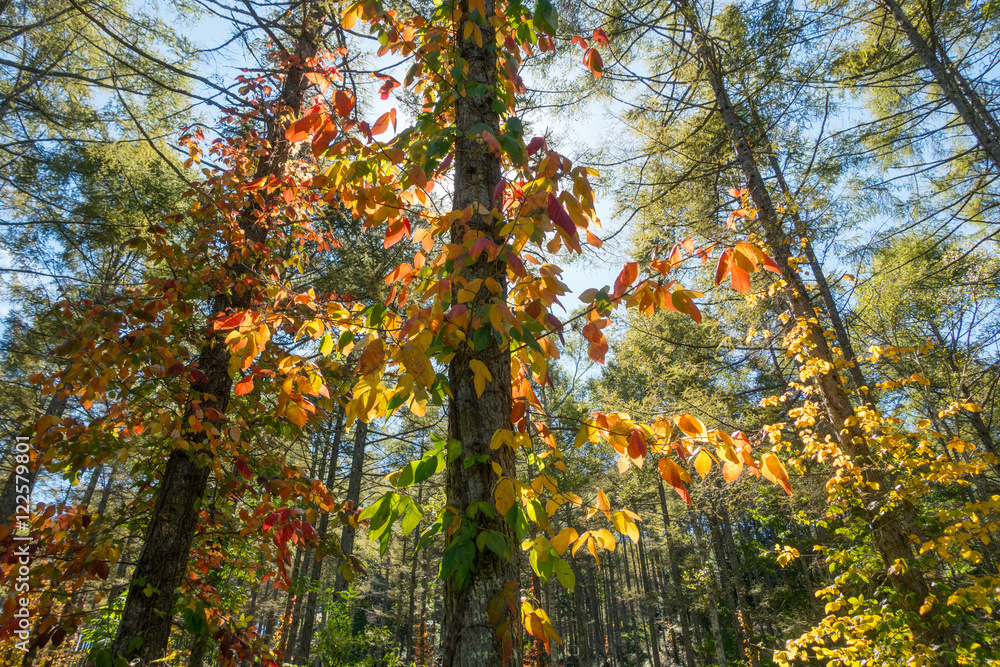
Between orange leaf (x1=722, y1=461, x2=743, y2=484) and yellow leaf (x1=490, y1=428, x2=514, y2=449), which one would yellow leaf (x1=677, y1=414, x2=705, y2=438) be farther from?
yellow leaf (x1=490, y1=428, x2=514, y2=449)

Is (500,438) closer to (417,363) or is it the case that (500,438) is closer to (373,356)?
(417,363)

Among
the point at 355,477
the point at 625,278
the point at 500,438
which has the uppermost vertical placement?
the point at 355,477

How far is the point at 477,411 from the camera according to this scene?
47.8 inches

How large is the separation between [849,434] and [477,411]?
14.5 ft

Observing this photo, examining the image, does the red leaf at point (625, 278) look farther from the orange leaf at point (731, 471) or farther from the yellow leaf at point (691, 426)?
the orange leaf at point (731, 471)

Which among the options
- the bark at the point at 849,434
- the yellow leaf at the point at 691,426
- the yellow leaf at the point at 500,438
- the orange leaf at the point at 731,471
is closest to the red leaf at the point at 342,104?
the yellow leaf at the point at 500,438

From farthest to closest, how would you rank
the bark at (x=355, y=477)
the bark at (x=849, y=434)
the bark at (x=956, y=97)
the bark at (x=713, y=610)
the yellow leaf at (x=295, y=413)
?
the bark at (x=713, y=610), the bark at (x=355, y=477), the bark at (x=956, y=97), the bark at (x=849, y=434), the yellow leaf at (x=295, y=413)

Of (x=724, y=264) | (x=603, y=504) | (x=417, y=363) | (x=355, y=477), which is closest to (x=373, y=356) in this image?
(x=417, y=363)

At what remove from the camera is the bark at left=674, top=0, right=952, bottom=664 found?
Answer: 358 centimetres

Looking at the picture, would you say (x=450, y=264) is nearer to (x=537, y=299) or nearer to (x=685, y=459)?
(x=537, y=299)

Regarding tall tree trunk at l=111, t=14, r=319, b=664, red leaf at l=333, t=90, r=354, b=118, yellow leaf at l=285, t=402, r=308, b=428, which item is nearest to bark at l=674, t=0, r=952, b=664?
red leaf at l=333, t=90, r=354, b=118

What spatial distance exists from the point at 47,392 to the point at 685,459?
257cm

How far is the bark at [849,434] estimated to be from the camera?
141 inches

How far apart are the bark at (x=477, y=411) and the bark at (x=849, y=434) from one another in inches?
110
